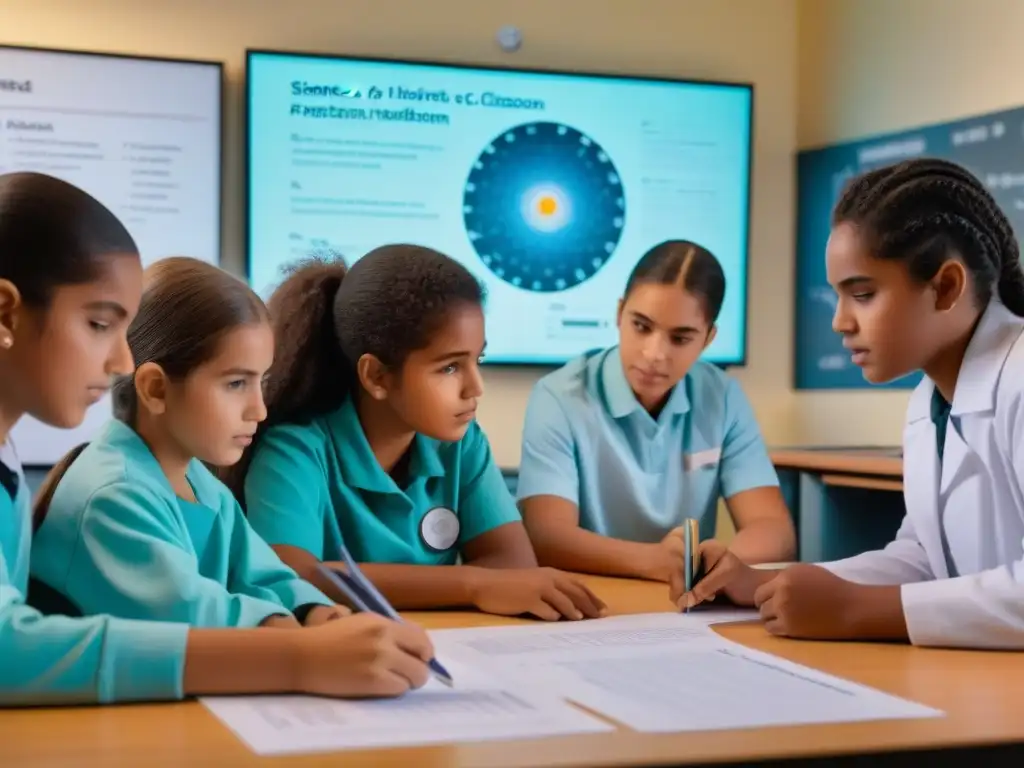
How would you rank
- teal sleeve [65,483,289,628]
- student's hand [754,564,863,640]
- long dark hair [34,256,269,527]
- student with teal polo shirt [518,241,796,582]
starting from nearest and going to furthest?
teal sleeve [65,483,289,628] → long dark hair [34,256,269,527] → student's hand [754,564,863,640] → student with teal polo shirt [518,241,796,582]

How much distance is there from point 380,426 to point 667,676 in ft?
2.48

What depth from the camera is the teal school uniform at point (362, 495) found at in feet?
5.26

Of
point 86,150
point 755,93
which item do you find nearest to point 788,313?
point 755,93

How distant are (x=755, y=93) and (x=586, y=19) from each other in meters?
0.58

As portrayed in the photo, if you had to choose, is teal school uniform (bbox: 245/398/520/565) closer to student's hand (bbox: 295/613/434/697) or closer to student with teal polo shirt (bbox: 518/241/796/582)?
student with teal polo shirt (bbox: 518/241/796/582)

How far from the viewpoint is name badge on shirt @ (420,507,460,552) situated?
174cm

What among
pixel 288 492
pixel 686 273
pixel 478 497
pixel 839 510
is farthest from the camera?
pixel 839 510

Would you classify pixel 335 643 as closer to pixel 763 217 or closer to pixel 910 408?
pixel 910 408

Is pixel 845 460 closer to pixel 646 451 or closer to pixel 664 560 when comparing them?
pixel 646 451

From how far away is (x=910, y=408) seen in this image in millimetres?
1616

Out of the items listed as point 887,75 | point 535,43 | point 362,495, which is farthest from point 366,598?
point 887,75

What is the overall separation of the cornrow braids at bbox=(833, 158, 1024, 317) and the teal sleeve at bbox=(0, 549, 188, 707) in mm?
895

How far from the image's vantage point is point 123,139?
10.8ft

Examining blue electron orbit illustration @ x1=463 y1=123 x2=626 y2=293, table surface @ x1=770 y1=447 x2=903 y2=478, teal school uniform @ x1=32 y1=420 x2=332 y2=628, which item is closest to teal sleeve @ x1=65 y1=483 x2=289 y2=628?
teal school uniform @ x1=32 y1=420 x2=332 y2=628
